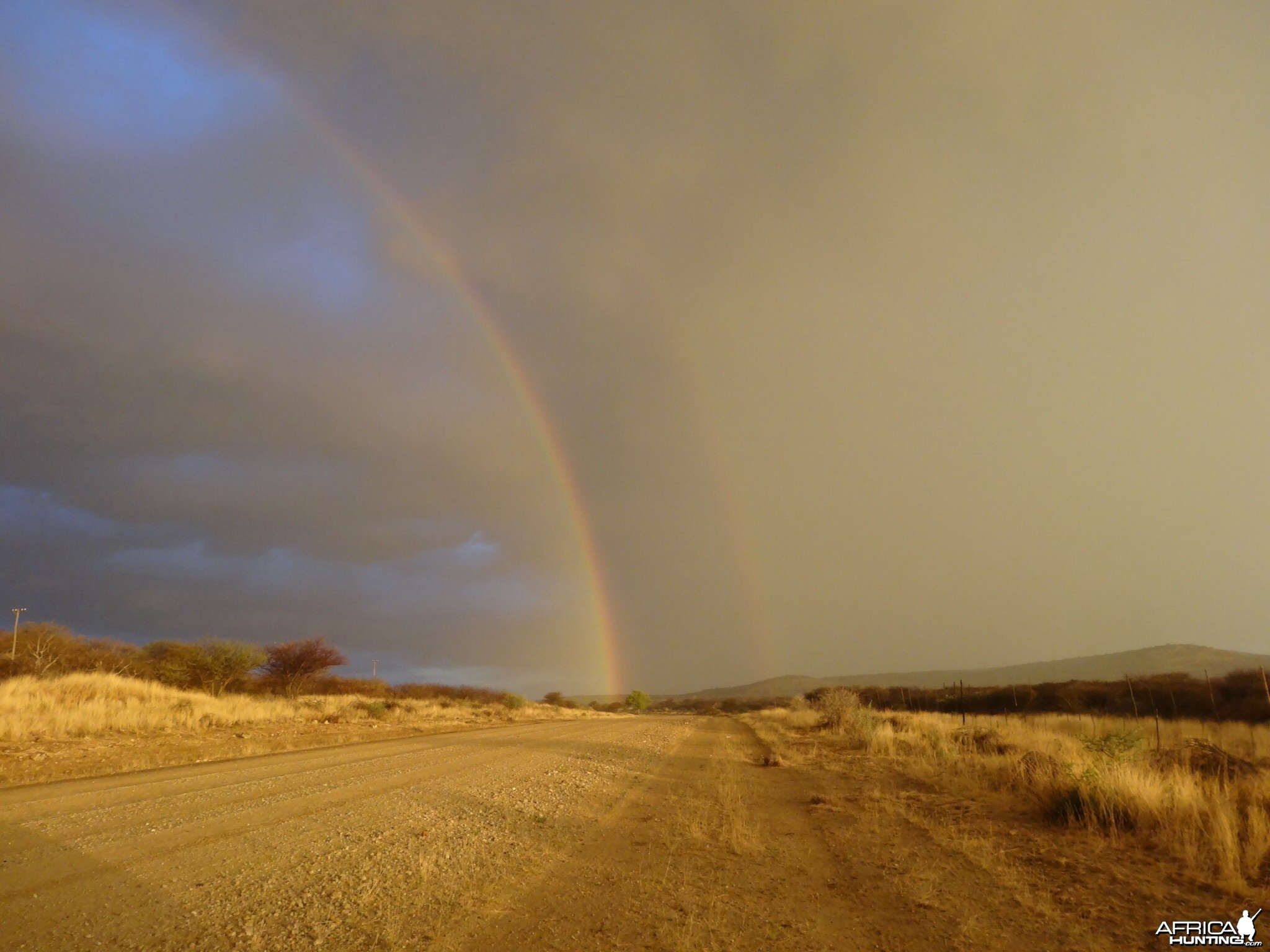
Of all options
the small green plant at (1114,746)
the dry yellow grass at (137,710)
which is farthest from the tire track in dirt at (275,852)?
the small green plant at (1114,746)

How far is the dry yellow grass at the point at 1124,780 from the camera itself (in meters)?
9.20

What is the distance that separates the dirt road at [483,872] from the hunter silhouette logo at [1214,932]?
12.7 inches

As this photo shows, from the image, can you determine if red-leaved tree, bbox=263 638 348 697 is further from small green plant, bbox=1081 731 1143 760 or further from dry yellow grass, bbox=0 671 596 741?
small green plant, bbox=1081 731 1143 760

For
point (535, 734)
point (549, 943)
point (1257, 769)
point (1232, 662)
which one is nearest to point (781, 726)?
point (535, 734)

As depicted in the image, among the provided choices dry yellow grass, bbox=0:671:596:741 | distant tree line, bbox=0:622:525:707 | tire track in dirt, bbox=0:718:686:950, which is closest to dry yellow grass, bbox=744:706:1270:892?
tire track in dirt, bbox=0:718:686:950

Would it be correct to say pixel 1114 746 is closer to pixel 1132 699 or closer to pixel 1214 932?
pixel 1214 932

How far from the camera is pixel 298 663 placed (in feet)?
167

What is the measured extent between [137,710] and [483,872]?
23399mm

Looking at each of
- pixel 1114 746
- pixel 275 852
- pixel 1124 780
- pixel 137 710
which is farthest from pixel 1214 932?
pixel 137 710

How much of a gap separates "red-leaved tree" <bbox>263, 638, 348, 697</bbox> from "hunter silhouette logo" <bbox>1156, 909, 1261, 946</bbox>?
5266 cm

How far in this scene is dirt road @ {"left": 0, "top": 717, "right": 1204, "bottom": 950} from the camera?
20.1 ft

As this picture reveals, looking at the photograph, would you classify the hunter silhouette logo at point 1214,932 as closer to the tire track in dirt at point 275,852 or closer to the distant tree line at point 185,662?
the tire track in dirt at point 275,852

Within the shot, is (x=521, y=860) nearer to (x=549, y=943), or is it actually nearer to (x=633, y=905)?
(x=633, y=905)

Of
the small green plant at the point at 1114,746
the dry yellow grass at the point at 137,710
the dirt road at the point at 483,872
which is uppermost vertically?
the dry yellow grass at the point at 137,710
